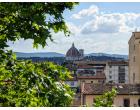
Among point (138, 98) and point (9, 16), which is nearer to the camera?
point (9, 16)

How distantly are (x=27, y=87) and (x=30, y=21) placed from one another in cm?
32

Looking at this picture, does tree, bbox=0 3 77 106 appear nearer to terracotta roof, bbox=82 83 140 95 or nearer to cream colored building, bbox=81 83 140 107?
cream colored building, bbox=81 83 140 107

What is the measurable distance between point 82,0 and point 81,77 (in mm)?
24889

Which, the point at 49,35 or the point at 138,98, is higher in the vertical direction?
the point at 138,98

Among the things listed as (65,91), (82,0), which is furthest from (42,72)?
(82,0)

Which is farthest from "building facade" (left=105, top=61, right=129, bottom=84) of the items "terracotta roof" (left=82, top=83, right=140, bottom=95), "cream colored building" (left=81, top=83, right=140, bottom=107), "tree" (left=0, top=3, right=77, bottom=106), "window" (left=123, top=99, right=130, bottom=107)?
"tree" (left=0, top=3, right=77, bottom=106)

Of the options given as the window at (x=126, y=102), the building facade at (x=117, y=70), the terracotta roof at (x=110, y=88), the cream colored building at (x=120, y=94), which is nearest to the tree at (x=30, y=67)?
the cream colored building at (x=120, y=94)

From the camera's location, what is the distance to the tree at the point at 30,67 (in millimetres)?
1858

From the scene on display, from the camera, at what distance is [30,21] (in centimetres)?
187

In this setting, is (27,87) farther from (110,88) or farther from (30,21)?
(110,88)

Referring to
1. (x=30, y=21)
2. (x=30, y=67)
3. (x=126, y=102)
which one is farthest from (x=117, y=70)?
(x=30, y=21)

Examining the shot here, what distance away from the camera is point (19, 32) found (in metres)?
1.95

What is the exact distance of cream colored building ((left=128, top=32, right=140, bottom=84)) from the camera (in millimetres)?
19875

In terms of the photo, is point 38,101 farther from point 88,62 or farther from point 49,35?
point 88,62
